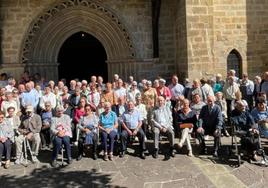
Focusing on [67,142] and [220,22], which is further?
[220,22]

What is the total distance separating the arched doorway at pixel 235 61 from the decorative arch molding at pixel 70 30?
3.20 meters

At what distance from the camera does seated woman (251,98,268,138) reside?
29.0 ft

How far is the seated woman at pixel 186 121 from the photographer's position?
908 centimetres

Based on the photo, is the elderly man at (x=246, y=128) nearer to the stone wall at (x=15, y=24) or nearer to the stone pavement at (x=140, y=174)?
the stone pavement at (x=140, y=174)

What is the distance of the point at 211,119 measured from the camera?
9148 millimetres

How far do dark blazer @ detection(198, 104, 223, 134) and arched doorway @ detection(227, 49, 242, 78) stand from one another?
447 cm

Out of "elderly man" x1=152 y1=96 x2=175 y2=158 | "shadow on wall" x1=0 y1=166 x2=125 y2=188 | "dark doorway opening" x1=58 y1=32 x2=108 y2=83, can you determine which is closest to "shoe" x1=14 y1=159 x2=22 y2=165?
"shadow on wall" x1=0 y1=166 x2=125 y2=188

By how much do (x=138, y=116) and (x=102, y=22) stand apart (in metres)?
4.84

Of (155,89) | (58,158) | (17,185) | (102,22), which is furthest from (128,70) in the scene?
(17,185)

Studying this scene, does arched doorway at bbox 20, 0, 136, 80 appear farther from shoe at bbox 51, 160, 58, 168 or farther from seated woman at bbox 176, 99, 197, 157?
shoe at bbox 51, 160, 58, 168

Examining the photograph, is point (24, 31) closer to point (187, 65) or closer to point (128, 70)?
point (128, 70)

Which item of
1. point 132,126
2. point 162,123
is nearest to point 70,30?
point 132,126

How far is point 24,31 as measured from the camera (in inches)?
495

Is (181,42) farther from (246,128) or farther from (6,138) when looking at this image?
(6,138)
